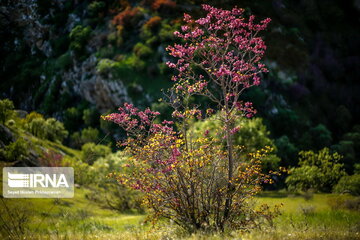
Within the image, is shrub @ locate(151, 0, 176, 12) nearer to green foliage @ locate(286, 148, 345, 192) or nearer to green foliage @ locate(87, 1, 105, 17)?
green foliage @ locate(87, 1, 105, 17)

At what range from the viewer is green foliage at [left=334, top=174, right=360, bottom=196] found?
908 inches

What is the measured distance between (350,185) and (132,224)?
17405mm

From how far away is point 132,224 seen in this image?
1638 cm

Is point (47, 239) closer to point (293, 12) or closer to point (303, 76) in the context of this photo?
point (303, 76)

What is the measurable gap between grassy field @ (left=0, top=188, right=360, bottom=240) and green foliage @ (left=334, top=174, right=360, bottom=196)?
1965mm

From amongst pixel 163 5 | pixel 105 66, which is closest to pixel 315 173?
pixel 105 66

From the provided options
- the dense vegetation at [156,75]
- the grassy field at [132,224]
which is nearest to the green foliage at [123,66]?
the dense vegetation at [156,75]

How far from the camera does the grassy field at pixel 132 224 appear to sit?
25.4 ft

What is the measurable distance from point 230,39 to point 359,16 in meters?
91.1

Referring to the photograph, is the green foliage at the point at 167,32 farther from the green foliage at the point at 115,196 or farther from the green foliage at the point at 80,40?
the green foliage at the point at 115,196

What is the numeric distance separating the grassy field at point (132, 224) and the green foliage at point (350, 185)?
1.97 meters

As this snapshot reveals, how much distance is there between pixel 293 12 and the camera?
72.8 m

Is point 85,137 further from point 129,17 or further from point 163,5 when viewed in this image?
point 163,5

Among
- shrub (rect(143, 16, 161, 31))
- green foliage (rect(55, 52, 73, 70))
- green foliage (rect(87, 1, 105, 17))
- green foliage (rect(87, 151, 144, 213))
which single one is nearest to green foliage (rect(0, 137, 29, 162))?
green foliage (rect(87, 151, 144, 213))
